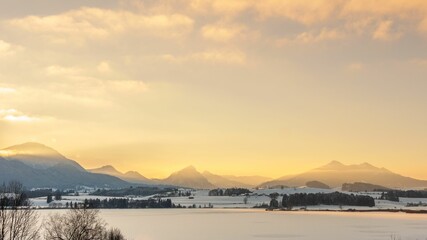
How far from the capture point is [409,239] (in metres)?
69.5

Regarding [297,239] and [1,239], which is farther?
[297,239]

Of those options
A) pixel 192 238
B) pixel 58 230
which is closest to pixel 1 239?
pixel 58 230

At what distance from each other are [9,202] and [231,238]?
44211 mm

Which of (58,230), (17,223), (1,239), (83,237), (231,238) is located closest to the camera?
(1,239)

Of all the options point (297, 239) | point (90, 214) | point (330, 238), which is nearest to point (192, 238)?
point (297, 239)

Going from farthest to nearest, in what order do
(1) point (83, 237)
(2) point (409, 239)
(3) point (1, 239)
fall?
(2) point (409, 239) → (1) point (83, 237) → (3) point (1, 239)

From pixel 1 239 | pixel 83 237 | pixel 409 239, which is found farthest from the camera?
pixel 409 239

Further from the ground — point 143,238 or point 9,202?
point 9,202

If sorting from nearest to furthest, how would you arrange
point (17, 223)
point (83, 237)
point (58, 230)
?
1. point (17, 223)
2. point (83, 237)
3. point (58, 230)

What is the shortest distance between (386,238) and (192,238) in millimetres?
28384

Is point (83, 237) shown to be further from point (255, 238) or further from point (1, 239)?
point (255, 238)

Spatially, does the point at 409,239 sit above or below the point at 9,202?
below

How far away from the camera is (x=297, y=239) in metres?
73.6

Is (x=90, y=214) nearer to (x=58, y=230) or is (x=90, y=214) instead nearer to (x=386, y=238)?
(x=58, y=230)
